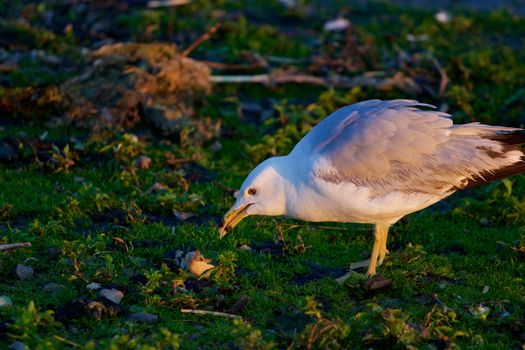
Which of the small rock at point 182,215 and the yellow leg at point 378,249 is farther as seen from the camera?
the small rock at point 182,215

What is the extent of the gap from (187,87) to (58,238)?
3298mm

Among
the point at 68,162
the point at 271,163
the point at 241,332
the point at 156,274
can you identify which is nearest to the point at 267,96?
the point at 68,162

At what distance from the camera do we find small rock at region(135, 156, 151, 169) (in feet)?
26.3

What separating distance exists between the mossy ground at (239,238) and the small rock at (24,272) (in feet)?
0.22

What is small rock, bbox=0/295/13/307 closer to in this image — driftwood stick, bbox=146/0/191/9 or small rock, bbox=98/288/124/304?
small rock, bbox=98/288/124/304

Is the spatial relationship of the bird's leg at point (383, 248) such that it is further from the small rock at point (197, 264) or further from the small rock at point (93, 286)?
the small rock at point (93, 286)

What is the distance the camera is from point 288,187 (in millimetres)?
6180

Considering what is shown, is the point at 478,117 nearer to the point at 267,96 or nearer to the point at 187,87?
the point at 267,96

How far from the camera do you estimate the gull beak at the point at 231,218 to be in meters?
6.37

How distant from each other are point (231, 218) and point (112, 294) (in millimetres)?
1280

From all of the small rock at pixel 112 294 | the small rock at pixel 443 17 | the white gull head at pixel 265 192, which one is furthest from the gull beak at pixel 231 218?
the small rock at pixel 443 17

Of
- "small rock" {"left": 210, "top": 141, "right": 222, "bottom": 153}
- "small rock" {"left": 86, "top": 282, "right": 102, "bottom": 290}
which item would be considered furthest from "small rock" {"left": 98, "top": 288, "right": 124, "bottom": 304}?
"small rock" {"left": 210, "top": 141, "right": 222, "bottom": 153}

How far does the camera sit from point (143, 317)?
5.28m

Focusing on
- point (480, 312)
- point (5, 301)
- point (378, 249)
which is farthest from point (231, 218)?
point (480, 312)
